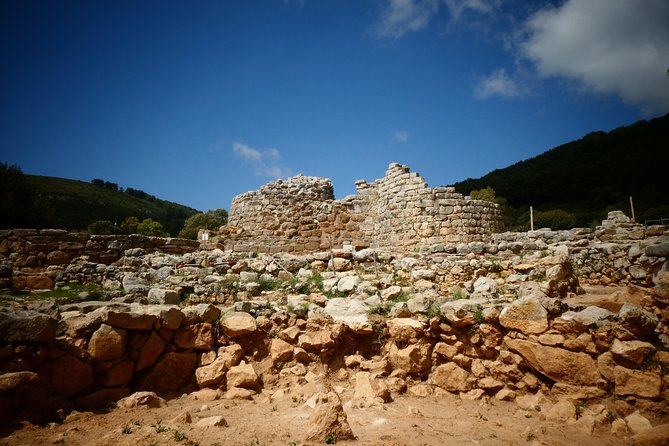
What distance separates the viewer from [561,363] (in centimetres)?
434

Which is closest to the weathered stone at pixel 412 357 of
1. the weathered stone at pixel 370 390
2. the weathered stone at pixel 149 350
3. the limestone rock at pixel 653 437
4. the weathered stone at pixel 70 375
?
the weathered stone at pixel 370 390

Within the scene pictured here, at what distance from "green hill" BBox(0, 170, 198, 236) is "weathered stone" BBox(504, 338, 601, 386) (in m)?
24.8

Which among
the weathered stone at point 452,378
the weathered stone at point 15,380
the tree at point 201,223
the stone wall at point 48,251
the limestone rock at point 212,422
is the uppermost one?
the tree at point 201,223

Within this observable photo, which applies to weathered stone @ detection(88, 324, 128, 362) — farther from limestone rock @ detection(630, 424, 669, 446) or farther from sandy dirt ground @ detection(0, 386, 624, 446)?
limestone rock @ detection(630, 424, 669, 446)

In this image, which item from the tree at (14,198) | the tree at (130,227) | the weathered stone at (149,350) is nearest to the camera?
the weathered stone at (149,350)

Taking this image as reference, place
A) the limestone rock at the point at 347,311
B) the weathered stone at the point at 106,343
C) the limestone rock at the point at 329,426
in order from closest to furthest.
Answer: the limestone rock at the point at 329,426, the weathered stone at the point at 106,343, the limestone rock at the point at 347,311

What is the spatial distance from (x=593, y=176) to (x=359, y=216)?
144ft

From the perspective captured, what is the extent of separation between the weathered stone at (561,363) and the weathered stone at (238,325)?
3.94 metres

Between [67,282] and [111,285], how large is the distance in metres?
1.27

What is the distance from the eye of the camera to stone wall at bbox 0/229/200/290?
26.8ft

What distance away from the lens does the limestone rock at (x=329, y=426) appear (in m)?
3.21

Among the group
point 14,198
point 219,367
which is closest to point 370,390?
point 219,367

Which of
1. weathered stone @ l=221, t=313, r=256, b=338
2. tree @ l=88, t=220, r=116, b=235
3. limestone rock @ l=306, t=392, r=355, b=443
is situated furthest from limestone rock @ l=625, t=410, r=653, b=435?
tree @ l=88, t=220, r=116, b=235

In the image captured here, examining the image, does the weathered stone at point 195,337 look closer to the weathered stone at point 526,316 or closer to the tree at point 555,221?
the weathered stone at point 526,316
